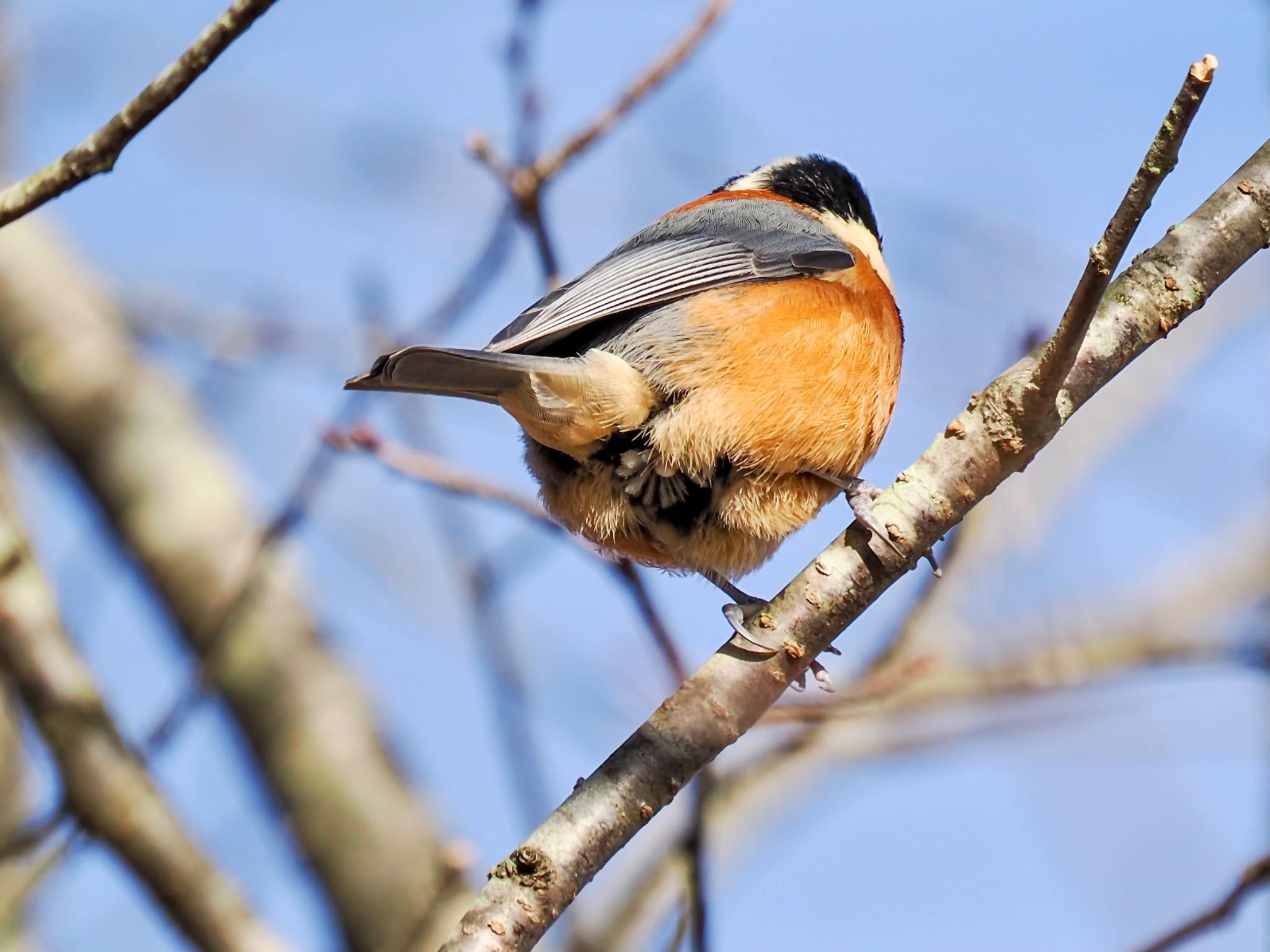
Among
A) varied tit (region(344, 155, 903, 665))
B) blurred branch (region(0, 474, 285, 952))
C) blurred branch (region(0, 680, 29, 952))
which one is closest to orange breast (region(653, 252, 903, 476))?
varied tit (region(344, 155, 903, 665))

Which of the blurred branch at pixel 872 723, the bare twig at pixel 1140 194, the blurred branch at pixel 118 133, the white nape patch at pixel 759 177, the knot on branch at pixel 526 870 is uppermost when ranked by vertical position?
the white nape patch at pixel 759 177

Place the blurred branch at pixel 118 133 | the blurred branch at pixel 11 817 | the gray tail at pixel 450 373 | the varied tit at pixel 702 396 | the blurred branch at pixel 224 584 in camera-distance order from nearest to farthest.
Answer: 1. the blurred branch at pixel 118 133
2. the gray tail at pixel 450 373
3. the blurred branch at pixel 11 817
4. the varied tit at pixel 702 396
5. the blurred branch at pixel 224 584

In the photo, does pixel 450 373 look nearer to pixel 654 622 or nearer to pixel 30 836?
pixel 654 622

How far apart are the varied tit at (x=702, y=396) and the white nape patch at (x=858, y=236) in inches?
17.9

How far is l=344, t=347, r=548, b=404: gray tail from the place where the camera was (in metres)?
2.62

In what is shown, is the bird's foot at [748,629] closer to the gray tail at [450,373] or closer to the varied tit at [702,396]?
the varied tit at [702,396]

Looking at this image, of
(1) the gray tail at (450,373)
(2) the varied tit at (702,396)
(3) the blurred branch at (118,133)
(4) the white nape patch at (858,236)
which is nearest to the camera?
(3) the blurred branch at (118,133)

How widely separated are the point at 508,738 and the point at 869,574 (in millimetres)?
1354

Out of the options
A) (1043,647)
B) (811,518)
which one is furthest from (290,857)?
(1043,647)

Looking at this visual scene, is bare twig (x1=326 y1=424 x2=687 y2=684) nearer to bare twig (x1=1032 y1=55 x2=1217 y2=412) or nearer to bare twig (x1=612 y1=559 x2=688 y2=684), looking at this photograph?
bare twig (x1=612 y1=559 x2=688 y2=684)

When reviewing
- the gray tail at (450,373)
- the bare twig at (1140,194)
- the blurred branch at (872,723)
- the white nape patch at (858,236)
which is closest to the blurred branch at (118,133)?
the gray tail at (450,373)

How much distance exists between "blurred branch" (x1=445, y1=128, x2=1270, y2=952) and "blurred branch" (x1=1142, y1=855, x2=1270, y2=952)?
0.77 m

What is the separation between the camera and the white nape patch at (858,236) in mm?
3961

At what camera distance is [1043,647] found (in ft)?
17.6
